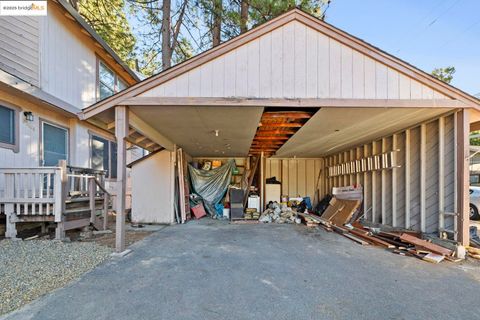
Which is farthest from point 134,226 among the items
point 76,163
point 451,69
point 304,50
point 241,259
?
point 451,69

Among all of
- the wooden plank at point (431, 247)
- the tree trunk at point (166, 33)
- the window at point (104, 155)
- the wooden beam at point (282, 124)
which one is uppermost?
the tree trunk at point (166, 33)

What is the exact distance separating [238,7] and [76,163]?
8889 mm

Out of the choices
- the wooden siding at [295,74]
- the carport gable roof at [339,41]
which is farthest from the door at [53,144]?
the wooden siding at [295,74]

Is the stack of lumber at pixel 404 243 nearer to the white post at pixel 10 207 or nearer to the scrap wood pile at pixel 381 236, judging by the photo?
the scrap wood pile at pixel 381 236

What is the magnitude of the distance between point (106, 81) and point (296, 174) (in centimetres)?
803

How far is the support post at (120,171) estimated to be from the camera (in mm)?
4254

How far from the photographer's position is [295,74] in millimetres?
4316

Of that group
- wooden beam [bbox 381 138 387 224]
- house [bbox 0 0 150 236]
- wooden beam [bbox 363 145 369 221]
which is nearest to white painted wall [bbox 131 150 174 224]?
house [bbox 0 0 150 236]

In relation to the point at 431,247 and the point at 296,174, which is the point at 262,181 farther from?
the point at 431,247

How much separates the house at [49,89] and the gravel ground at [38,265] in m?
0.89

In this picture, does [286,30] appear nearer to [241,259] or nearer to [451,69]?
[241,259]

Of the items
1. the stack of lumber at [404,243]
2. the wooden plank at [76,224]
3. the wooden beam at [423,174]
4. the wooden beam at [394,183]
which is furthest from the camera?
the wooden beam at [394,183]

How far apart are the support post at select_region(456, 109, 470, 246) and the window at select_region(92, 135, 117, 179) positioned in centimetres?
878

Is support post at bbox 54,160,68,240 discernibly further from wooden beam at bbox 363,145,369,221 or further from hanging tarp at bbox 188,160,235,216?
wooden beam at bbox 363,145,369,221
